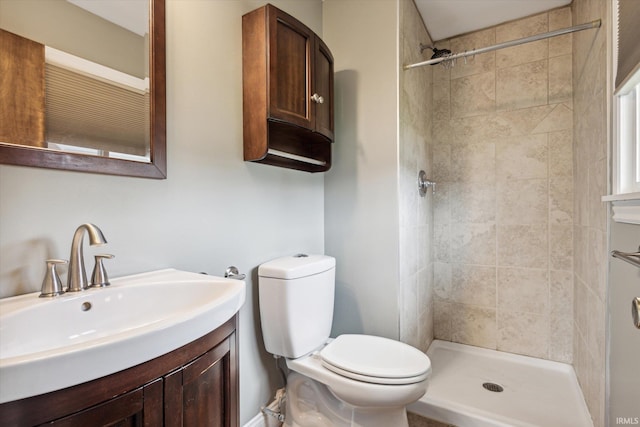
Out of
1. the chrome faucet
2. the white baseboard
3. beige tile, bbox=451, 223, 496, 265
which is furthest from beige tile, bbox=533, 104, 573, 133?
the chrome faucet

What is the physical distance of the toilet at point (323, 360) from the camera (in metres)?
1.19

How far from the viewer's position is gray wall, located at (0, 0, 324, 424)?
0.79 m

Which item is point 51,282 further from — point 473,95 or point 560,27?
point 560,27

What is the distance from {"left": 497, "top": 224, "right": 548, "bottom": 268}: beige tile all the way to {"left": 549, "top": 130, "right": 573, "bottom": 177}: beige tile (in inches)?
14.5

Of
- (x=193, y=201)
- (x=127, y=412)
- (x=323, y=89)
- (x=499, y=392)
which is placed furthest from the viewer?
(x=499, y=392)

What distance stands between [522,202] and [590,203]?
669mm

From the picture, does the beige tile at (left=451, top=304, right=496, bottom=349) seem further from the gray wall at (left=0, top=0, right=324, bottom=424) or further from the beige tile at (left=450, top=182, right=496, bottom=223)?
the gray wall at (left=0, top=0, right=324, bottom=424)

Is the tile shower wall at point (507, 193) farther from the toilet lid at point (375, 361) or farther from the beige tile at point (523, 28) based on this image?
the toilet lid at point (375, 361)

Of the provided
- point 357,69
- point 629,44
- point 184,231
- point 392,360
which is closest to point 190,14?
point 184,231

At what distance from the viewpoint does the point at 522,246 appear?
2.13 meters

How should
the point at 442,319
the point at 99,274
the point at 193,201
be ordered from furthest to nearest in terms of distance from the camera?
the point at 442,319
the point at 193,201
the point at 99,274

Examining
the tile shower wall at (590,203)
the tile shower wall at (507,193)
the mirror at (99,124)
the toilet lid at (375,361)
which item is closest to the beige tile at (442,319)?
the tile shower wall at (507,193)

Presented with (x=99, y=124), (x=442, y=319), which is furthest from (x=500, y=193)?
(x=99, y=124)

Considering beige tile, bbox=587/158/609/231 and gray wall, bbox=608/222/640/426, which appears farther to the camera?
beige tile, bbox=587/158/609/231
